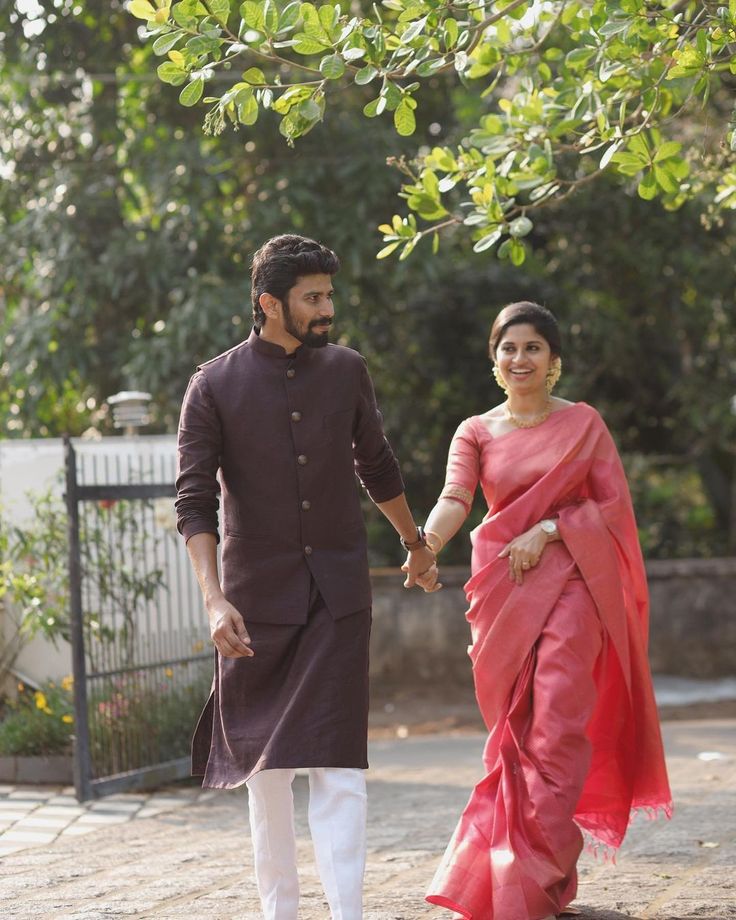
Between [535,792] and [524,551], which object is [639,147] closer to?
[524,551]

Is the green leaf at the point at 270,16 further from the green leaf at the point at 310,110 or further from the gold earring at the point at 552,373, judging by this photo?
the gold earring at the point at 552,373

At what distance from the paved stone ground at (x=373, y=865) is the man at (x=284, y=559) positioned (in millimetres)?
830

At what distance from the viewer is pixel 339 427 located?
4.15 metres

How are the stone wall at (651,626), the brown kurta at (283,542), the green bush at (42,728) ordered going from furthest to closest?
the stone wall at (651,626), the green bush at (42,728), the brown kurta at (283,542)

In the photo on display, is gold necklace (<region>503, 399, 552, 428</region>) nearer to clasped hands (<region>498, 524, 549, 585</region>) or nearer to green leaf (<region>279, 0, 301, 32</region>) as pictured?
clasped hands (<region>498, 524, 549, 585</region>)

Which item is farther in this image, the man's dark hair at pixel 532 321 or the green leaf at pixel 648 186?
the green leaf at pixel 648 186

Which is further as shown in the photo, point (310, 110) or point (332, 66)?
point (310, 110)

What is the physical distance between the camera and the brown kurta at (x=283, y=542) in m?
4.00

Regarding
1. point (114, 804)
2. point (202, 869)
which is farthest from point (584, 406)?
point (114, 804)

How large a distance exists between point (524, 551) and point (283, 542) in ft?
3.49

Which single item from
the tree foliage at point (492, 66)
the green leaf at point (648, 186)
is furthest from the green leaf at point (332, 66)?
the green leaf at point (648, 186)

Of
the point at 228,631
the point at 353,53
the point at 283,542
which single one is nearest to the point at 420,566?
the point at 283,542

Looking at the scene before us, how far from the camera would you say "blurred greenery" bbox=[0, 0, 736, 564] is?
11453mm

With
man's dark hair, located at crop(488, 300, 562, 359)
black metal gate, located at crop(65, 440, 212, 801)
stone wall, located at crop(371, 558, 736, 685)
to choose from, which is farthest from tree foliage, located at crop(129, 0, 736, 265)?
stone wall, located at crop(371, 558, 736, 685)
